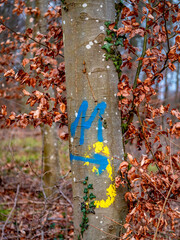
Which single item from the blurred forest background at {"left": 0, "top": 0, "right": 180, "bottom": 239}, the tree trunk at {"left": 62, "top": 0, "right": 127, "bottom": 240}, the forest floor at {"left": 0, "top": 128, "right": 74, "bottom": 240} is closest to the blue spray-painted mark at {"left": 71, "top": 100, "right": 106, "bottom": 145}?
the tree trunk at {"left": 62, "top": 0, "right": 127, "bottom": 240}

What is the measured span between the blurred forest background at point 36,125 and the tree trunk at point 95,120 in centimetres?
37

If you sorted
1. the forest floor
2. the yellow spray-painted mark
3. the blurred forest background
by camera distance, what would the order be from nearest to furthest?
the yellow spray-painted mark, the blurred forest background, the forest floor

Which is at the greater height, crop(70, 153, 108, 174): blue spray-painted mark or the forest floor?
crop(70, 153, 108, 174): blue spray-painted mark

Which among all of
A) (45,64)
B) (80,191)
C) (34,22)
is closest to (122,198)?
(80,191)

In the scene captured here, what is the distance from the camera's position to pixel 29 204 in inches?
194

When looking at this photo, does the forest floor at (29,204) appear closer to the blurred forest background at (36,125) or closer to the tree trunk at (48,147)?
the blurred forest background at (36,125)

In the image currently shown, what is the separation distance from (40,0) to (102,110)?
160 inches

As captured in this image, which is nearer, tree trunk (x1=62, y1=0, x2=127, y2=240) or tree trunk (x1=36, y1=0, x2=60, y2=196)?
tree trunk (x1=62, y1=0, x2=127, y2=240)

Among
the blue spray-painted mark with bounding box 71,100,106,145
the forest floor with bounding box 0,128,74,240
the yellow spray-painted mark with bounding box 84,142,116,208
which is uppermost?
the blue spray-painted mark with bounding box 71,100,106,145

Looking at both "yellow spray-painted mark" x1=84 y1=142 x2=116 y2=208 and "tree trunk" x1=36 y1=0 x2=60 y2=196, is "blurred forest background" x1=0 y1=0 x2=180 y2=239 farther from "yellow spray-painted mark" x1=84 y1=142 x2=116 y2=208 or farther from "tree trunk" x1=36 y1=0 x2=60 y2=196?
"yellow spray-painted mark" x1=84 y1=142 x2=116 y2=208

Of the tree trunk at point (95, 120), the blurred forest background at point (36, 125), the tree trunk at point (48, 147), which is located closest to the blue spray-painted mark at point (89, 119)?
the tree trunk at point (95, 120)

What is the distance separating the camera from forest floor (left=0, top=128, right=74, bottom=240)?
346 cm

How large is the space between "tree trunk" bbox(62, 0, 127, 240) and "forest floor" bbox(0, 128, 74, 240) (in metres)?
1.18

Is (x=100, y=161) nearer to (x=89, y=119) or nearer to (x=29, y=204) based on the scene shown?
(x=89, y=119)
